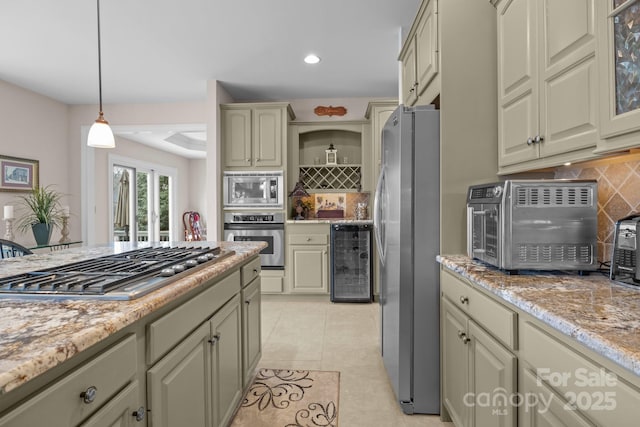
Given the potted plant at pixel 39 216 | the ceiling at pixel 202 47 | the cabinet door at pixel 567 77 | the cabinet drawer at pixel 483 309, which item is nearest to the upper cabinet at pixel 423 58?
the ceiling at pixel 202 47

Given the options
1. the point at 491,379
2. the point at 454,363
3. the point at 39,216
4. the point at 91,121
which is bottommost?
the point at 454,363

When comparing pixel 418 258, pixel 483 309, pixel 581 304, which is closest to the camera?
pixel 581 304

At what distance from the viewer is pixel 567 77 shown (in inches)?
52.2

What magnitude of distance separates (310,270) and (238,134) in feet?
6.24

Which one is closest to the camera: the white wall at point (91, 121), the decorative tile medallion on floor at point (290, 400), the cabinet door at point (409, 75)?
the decorative tile medallion on floor at point (290, 400)

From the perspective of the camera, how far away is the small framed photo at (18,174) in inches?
157

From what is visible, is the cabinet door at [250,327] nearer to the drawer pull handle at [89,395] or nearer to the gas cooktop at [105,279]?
the gas cooktop at [105,279]

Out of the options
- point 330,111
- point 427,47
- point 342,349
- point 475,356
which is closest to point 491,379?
point 475,356

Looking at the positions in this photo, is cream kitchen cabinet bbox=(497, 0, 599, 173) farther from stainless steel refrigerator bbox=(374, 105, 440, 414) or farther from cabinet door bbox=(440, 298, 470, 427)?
cabinet door bbox=(440, 298, 470, 427)

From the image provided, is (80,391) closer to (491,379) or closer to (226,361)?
(226,361)

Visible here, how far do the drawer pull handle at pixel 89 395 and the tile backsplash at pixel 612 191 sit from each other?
1.87 m

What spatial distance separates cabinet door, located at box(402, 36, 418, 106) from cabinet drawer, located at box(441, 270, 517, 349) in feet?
4.40

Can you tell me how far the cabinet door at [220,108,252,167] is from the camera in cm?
431

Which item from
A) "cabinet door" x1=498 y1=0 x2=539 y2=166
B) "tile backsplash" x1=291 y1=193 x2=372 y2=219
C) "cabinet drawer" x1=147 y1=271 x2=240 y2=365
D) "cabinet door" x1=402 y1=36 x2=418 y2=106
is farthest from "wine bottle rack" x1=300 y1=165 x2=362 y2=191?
"cabinet drawer" x1=147 y1=271 x2=240 y2=365
